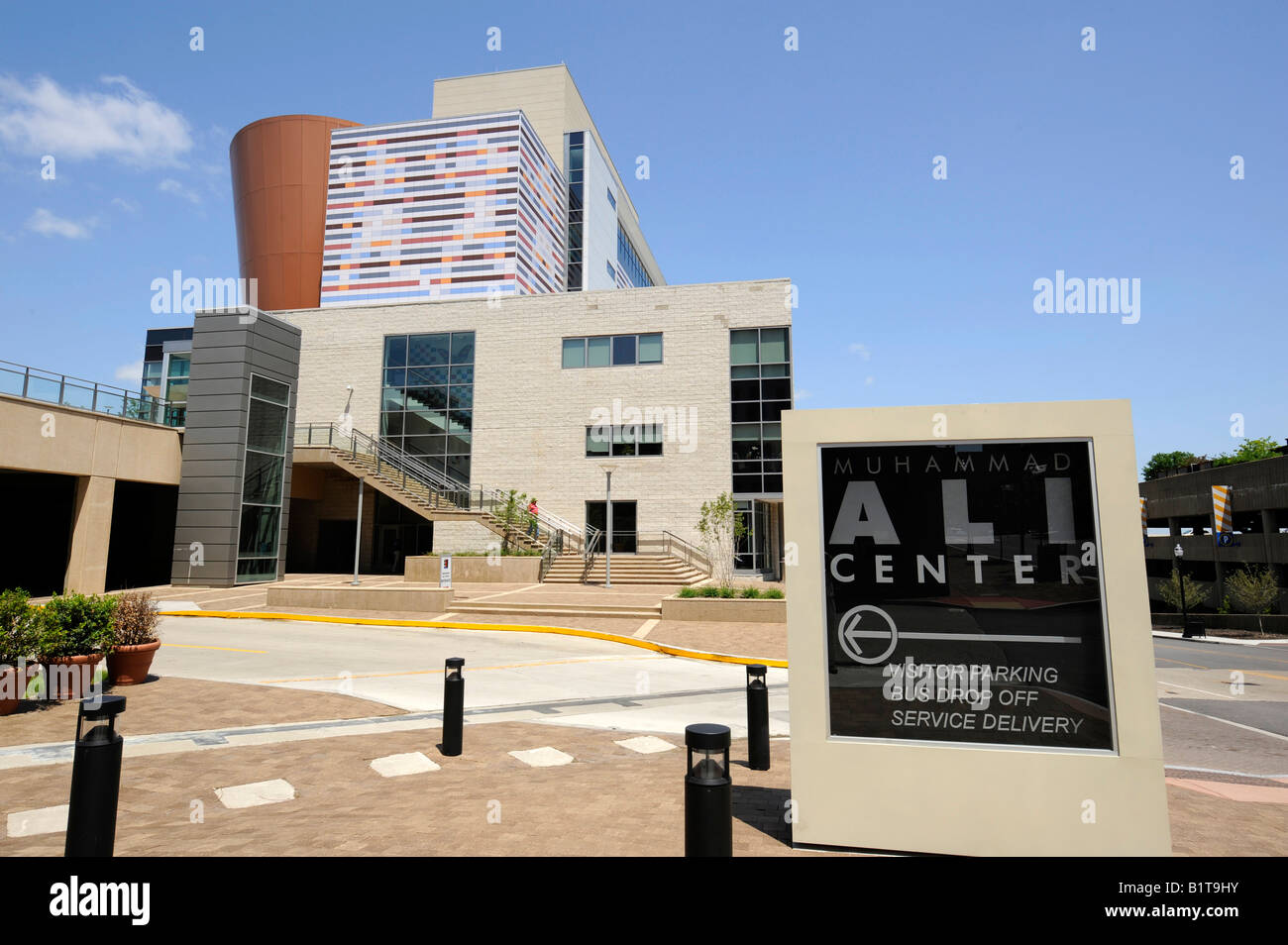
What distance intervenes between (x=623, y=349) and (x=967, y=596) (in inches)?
1181

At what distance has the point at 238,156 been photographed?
219ft

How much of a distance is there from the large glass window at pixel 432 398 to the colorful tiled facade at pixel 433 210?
24.6 metres

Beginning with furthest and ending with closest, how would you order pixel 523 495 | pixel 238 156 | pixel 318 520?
A: 1. pixel 238 156
2. pixel 318 520
3. pixel 523 495

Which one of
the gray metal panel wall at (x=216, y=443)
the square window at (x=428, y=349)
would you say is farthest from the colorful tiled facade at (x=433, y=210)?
the gray metal panel wall at (x=216, y=443)

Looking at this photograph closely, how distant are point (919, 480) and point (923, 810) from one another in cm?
221

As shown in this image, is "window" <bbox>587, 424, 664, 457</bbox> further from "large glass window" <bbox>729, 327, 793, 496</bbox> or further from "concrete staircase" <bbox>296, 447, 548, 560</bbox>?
"concrete staircase" <bbox>296, 447, 548, 560</bbox>

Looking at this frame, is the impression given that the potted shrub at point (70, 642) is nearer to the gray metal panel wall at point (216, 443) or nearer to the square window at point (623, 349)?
the gray metal panel wall at point (216, 443)

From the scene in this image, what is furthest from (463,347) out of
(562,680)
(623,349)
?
(562,680)

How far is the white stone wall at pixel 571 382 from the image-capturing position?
32.1 m

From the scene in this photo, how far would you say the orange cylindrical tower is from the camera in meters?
63.6

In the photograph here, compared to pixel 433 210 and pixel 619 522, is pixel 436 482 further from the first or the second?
pixel 433 210

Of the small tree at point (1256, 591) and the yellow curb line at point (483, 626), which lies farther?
the small tree at point (1256, 591)
